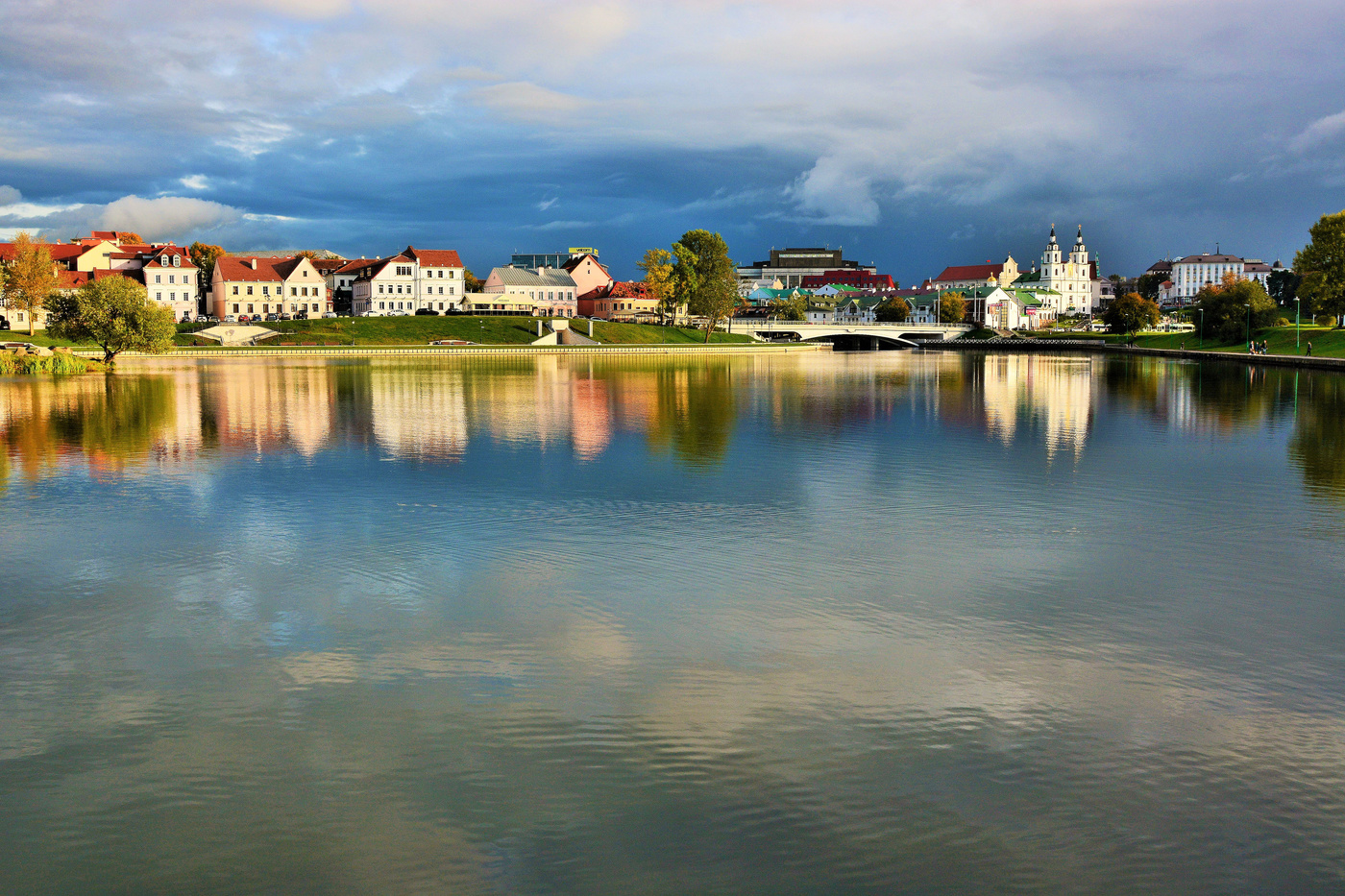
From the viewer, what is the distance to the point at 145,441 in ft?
99.0

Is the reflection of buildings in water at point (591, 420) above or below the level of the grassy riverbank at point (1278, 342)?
below

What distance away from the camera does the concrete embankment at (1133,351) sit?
248 feet

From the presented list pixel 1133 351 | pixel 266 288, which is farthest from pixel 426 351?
pixel 1133 351

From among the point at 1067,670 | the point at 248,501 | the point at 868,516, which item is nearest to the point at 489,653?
the point at 1067,670

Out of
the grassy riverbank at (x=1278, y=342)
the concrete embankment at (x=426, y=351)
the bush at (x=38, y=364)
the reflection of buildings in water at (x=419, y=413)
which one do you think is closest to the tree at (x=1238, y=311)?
the grassy riverbank at (x=1278, y=342)

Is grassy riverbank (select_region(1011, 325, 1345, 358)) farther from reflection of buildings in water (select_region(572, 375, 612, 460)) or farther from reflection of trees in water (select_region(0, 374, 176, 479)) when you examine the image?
reflection of trees in water (select_region(0, 374, 176, 479))

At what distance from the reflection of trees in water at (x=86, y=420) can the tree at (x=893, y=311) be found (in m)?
153

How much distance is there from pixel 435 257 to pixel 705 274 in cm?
3498

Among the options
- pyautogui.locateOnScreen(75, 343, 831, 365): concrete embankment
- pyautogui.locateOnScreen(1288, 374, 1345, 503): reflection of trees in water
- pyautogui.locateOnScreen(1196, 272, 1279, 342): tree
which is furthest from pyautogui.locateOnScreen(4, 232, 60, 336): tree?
pyautogui.locateOnScreen(1196, 272, 1279, 342): tree

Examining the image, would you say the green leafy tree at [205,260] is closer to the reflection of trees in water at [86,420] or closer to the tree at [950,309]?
the reflection of trees in water at [86,420]

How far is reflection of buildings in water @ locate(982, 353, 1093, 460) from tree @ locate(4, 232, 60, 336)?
251 ft

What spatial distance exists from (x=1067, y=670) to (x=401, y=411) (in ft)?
109

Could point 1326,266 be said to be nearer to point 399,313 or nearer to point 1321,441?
point 1321,441

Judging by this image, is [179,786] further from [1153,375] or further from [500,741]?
[1153,375]
